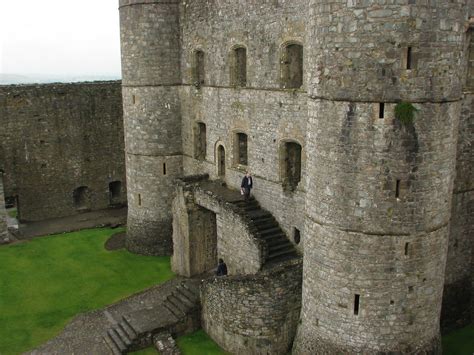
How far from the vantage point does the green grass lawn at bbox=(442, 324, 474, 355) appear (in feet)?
45.8

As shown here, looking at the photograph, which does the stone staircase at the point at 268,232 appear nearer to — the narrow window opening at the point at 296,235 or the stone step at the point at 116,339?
the narrow window opening at the point at 296,235

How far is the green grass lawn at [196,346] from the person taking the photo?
47.7 feet

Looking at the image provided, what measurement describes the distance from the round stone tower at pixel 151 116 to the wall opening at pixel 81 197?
5671 millimetres

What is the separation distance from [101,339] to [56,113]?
13418mm

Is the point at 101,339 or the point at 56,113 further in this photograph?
the point at 56,113

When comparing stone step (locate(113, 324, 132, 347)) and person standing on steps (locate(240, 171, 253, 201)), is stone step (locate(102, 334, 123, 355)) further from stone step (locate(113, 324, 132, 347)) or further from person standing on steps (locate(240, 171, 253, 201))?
person standing on steps (locate(240, 171, 253, 201))

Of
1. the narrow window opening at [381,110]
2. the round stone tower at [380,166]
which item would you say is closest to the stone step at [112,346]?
the round stone tower at [380,166]

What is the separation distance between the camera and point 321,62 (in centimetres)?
1054

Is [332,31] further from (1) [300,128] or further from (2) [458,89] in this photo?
(1) [300,128]

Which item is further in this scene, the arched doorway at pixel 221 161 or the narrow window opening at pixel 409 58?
the arched doorway at pixel 221 161

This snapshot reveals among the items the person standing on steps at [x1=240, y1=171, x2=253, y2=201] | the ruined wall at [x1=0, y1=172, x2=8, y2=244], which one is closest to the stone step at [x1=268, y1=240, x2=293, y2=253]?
the person standing on steps at [x1=240, y1=171, x2=253, y2=201]

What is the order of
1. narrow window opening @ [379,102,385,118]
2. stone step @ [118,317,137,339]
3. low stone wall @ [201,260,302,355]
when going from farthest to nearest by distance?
stone step @ [118,317,137,339], low stone wall @ [201,260,302,355], narrow window opening @ [379,102,385,118]

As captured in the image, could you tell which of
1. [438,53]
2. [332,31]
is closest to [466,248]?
[438,53]

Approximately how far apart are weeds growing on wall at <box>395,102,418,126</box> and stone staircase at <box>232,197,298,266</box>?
6610mm
